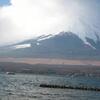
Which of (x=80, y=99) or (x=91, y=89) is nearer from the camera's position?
(x=80, y=99)

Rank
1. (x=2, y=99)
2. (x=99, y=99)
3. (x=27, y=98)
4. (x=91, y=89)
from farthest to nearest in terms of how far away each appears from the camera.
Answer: (x=91, y=89), (x=99, y=99), (x=27, y=98), (x=2, y=99)

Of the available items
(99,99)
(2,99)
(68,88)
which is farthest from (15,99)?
(68,88)

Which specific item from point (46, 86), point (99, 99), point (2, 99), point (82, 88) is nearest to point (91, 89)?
point (82, 88)

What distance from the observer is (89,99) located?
411ft

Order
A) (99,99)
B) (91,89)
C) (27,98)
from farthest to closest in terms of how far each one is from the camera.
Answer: (91,89)
(99,99)
(27,98)

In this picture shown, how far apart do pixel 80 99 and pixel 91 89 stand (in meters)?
40.5

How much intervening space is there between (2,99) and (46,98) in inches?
605

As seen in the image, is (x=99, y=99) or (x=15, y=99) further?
(x=99, y=99)

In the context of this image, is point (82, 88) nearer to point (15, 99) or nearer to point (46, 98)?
point (46, 98)

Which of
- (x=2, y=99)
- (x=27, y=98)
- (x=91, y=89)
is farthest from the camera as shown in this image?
(x=91, y=89)

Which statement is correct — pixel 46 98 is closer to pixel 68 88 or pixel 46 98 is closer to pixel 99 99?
pixel 99 99

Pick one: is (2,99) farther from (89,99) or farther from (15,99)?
(89,99)

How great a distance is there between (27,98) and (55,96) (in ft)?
43.8

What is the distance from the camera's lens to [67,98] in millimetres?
124062
